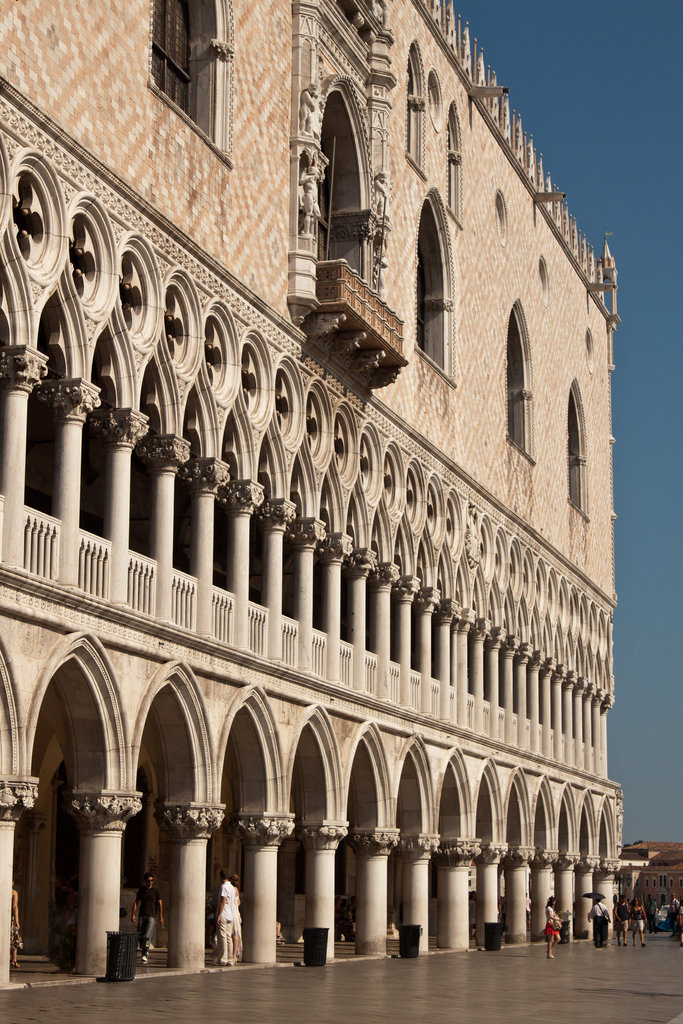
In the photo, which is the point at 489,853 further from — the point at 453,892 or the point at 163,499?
the point at 163,499

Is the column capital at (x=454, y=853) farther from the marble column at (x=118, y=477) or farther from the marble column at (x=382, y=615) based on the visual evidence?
the marble column at (x=118, y=477)

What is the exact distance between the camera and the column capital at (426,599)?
26141 millimetres

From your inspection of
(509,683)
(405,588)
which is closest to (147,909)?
(405,588)

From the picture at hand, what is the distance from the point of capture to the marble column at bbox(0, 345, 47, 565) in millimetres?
14320

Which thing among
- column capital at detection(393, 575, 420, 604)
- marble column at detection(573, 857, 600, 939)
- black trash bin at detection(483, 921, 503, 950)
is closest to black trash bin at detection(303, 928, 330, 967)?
column capital at detection(393, 575, 420, 604)

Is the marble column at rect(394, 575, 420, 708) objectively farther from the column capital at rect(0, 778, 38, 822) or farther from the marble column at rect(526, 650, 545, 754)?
the column capital at rect(0, 778, 38, 822)

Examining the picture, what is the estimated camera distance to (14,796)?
14.0 metres

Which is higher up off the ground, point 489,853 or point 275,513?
point 275,513

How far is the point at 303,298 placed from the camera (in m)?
21.0

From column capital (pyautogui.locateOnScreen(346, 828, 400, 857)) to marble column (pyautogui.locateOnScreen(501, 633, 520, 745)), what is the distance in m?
7.88

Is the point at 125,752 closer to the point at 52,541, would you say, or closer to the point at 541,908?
the point at 52,541

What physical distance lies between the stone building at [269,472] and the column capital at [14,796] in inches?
1.0

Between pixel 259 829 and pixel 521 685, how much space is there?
1375 centimetres

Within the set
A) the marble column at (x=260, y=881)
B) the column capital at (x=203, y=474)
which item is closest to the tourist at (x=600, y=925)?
the marble column at (x=260, y=881)
